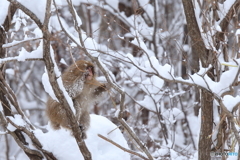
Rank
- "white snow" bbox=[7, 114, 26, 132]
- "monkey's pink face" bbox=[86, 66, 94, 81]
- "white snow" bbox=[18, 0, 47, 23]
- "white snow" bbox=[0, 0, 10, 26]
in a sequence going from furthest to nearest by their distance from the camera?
"monkey's pink face" bbox=[86, 66, 94, 81]
"white snow" bbox=[0, 0, 10, 26]
"white snow" bbox=[7, 114, 26, 132]
"white snow" bbox=[18, 0, 47, 23]

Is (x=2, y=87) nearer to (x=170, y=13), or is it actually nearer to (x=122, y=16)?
(x=122, y=16)

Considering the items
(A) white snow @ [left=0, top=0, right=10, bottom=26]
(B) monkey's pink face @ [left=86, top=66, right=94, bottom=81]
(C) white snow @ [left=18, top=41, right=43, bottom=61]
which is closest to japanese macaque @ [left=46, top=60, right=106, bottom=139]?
(B) monkey's pink face @ [left=86, top=66, right=94, bottom=81]

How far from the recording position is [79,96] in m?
4.21

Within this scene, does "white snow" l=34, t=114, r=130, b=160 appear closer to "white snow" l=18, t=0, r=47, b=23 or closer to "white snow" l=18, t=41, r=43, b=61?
"white snow" l=18, t=41, r=43, b=61

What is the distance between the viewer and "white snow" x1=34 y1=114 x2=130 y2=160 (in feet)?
12.6


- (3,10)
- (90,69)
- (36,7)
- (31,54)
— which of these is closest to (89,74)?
(90,69)

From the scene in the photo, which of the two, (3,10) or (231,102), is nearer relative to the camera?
(231,102)

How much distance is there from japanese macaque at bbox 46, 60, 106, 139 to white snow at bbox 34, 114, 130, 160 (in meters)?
0.12

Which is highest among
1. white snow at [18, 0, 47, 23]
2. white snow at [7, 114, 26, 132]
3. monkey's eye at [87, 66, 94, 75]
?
white snow at [18, 0, 47, 23]

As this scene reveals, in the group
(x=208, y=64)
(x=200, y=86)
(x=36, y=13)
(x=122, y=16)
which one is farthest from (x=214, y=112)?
(x=122, y=16)

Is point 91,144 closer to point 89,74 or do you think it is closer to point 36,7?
point 89,74

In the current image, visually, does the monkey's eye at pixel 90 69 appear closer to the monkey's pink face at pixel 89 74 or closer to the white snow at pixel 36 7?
the monkey's pink face at pixel 89 74

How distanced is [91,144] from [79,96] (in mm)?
570

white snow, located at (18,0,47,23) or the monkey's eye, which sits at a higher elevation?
white snow, located at (18,0,47,23)
